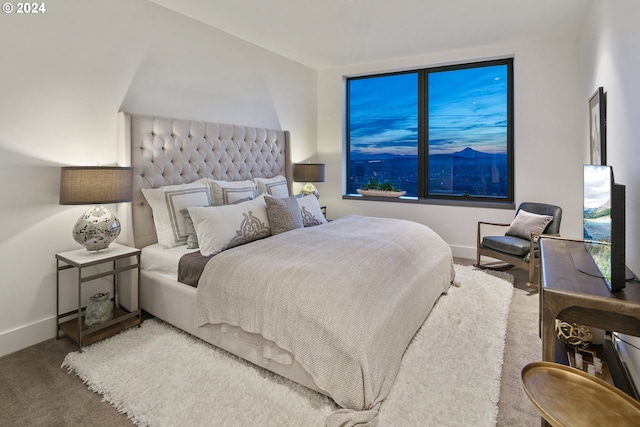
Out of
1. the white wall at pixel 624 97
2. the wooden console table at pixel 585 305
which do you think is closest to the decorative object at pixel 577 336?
the white wall at pixel 624 97

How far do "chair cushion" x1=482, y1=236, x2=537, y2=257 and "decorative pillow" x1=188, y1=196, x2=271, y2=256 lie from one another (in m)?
2.42

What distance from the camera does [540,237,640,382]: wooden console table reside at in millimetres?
1393

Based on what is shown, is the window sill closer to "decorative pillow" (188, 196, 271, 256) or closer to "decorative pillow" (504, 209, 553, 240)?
"decorative pillow" (504, 209, 553, 240)

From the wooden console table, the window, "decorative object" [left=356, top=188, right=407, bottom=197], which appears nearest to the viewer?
the wooden console table

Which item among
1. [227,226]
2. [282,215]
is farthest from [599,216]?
[227,226]

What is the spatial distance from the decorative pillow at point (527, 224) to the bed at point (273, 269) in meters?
1.01

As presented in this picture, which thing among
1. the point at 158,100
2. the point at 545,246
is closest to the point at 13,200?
the point at 158,100

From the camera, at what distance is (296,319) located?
1850 mm

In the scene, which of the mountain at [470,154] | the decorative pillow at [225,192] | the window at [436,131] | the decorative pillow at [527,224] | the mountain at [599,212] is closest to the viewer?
the mountain at [599,212]

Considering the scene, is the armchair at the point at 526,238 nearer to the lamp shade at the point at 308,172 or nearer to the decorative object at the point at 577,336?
the decorative object at the point at 577,336

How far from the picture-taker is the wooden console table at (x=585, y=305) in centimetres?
139

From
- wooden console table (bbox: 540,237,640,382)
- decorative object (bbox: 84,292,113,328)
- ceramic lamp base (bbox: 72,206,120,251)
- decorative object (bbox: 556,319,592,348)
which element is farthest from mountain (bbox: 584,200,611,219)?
decorative object (bbox: 84,292,113,328)

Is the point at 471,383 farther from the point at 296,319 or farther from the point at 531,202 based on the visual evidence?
the point at 531,202

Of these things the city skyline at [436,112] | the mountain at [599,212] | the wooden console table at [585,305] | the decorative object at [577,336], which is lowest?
the decorative object at [577,336]
